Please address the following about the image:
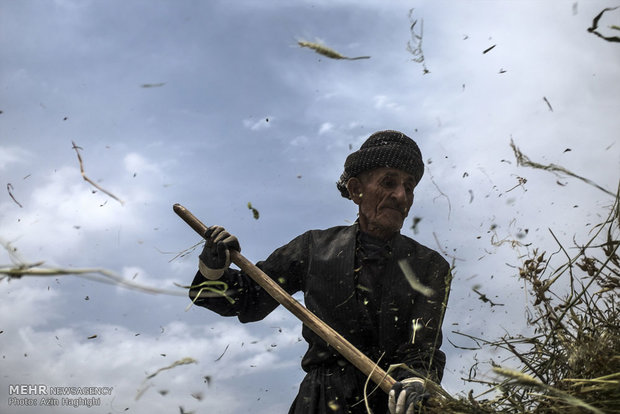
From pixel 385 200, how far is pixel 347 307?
80 cm

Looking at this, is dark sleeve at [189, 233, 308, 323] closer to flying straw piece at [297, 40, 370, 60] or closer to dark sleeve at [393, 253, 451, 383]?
dark sleeve at [393, 253, 451, 383]

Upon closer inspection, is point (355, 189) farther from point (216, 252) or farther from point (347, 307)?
point (216, 252)

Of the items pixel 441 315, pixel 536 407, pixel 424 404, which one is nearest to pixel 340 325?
pixel 441 315

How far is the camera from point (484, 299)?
380 centimetres

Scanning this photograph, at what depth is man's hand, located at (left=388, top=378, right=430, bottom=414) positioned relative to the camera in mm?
3264

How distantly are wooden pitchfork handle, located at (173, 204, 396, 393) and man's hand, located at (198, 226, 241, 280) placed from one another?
6 centimetres

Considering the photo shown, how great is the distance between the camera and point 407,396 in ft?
11.0

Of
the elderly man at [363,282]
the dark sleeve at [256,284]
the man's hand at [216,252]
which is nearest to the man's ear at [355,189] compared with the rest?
the elderly man at [363,282]

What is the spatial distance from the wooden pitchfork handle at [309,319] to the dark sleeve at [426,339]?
0.22 metres

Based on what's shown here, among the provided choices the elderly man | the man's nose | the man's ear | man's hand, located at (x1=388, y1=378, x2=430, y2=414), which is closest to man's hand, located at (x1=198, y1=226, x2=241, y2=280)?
the elderly man

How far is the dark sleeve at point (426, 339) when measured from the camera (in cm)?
384

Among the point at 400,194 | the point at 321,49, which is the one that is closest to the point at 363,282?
the point at 400,194

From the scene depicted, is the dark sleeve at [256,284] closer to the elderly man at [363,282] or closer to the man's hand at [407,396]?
the elderly man at [363,282]

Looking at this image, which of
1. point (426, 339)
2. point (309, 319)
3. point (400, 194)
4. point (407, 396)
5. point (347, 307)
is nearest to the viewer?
point (407, 396)
